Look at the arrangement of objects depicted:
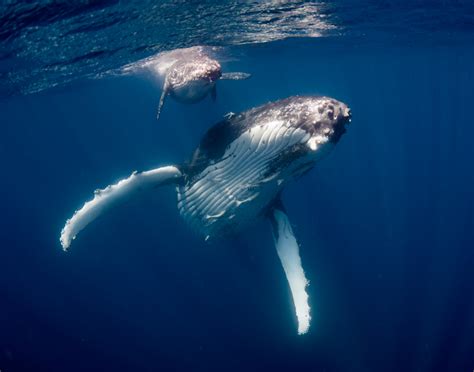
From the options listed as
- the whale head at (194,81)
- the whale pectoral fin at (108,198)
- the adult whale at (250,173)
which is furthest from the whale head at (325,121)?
the whale head at (194,81)

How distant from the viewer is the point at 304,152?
6.07 metres

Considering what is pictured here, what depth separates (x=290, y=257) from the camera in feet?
29.1

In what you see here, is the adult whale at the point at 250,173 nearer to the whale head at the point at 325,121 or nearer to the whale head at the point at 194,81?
the whale head at the point at 325,121

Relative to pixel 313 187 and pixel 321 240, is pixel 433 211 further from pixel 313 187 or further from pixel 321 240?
pixel 321 240

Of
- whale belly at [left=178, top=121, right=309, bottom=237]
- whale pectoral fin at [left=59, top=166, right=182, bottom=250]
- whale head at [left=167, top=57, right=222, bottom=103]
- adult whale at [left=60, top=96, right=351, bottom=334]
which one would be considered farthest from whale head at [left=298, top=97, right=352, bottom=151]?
whale head at [left=167, top=57, right=222, bottom=103]

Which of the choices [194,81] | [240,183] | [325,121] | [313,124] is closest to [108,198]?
[240,183]

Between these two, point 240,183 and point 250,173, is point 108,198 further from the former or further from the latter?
point 250,173

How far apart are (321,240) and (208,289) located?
30.2ft

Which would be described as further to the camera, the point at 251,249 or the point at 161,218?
the point at 161,218

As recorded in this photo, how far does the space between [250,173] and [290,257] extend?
2770 millimetres

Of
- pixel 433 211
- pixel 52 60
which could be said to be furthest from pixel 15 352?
pixel 433 211

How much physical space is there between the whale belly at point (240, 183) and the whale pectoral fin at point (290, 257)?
2.25 ft

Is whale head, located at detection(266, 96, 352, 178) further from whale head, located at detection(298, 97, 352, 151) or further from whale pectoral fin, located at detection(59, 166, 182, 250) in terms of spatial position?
whale pectoral fin, located at detection(59, 166, 182, 250)

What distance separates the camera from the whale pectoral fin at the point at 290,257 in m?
8.16
